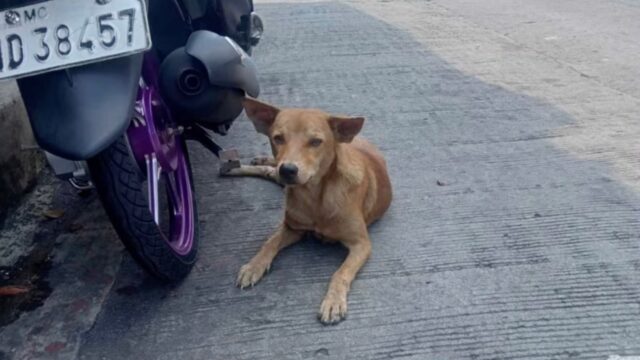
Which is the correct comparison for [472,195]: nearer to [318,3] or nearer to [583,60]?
[583,60]

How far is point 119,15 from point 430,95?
346cm

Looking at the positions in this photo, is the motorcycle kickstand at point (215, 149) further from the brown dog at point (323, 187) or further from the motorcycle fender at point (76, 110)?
the motorcycle fender at point (76, 110)

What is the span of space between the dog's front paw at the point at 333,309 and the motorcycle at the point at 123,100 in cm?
65

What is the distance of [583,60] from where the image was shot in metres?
6.55

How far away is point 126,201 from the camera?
260cm

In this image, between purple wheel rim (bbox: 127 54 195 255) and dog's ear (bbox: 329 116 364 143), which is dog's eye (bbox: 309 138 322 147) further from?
purple wheel rim (bbox: 127 54 195 255)

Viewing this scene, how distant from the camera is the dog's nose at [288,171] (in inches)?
115

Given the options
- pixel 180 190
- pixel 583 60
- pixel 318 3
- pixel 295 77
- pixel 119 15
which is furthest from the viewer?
pixel 318 3

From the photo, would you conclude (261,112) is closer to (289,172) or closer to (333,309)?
(289,172)

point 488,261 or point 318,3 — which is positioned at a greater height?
point 488,261

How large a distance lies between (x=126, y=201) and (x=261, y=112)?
0.84 m

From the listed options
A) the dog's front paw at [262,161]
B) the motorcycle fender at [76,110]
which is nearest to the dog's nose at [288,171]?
the motorcycle fender at [76,110]

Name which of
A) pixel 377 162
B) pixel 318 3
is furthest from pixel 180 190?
pixel 318 3

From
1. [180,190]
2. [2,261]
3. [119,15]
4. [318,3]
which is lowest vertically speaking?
[318,3]
